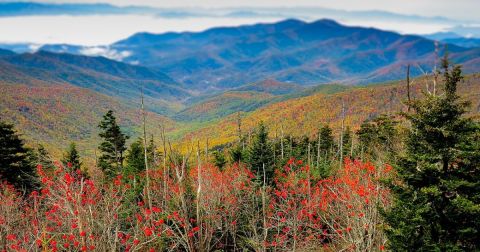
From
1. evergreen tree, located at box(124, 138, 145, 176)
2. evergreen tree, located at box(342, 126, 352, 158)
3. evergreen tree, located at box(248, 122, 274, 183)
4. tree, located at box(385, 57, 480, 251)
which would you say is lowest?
evergreen tree, located at box(342, 126, 352, 158)

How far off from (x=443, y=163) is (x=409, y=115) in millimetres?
2781

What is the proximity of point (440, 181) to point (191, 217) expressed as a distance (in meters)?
19.2

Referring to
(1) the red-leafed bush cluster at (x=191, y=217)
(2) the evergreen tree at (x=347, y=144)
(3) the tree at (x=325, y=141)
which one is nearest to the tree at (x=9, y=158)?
(1) the red-leafed bush cluster at (x=191, y=217)

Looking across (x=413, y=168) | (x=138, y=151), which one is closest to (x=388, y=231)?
(x=413, y=168)

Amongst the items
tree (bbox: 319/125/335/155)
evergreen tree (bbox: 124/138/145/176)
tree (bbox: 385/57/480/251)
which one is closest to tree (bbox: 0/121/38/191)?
evergreen tree (bbox: 124/138/145/176)

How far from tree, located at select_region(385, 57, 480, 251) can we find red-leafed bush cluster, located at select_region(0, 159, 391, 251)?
2.82 m

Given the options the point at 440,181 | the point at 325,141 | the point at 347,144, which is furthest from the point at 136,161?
the point at 440,181

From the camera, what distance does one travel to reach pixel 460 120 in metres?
18.2

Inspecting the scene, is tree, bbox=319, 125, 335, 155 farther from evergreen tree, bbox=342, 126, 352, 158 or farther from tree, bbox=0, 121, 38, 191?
tree, bbox=0, 121, 38, 191

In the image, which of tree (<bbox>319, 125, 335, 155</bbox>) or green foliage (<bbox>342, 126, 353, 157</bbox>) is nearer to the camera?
green foliage (<bbox>342, 126, 353, 157</bbox>)

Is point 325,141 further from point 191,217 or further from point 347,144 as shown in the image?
point 191,217

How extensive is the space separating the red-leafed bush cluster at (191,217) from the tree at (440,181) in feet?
9.25

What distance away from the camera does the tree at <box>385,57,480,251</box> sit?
57.1ft

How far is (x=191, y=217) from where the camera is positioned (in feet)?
101
